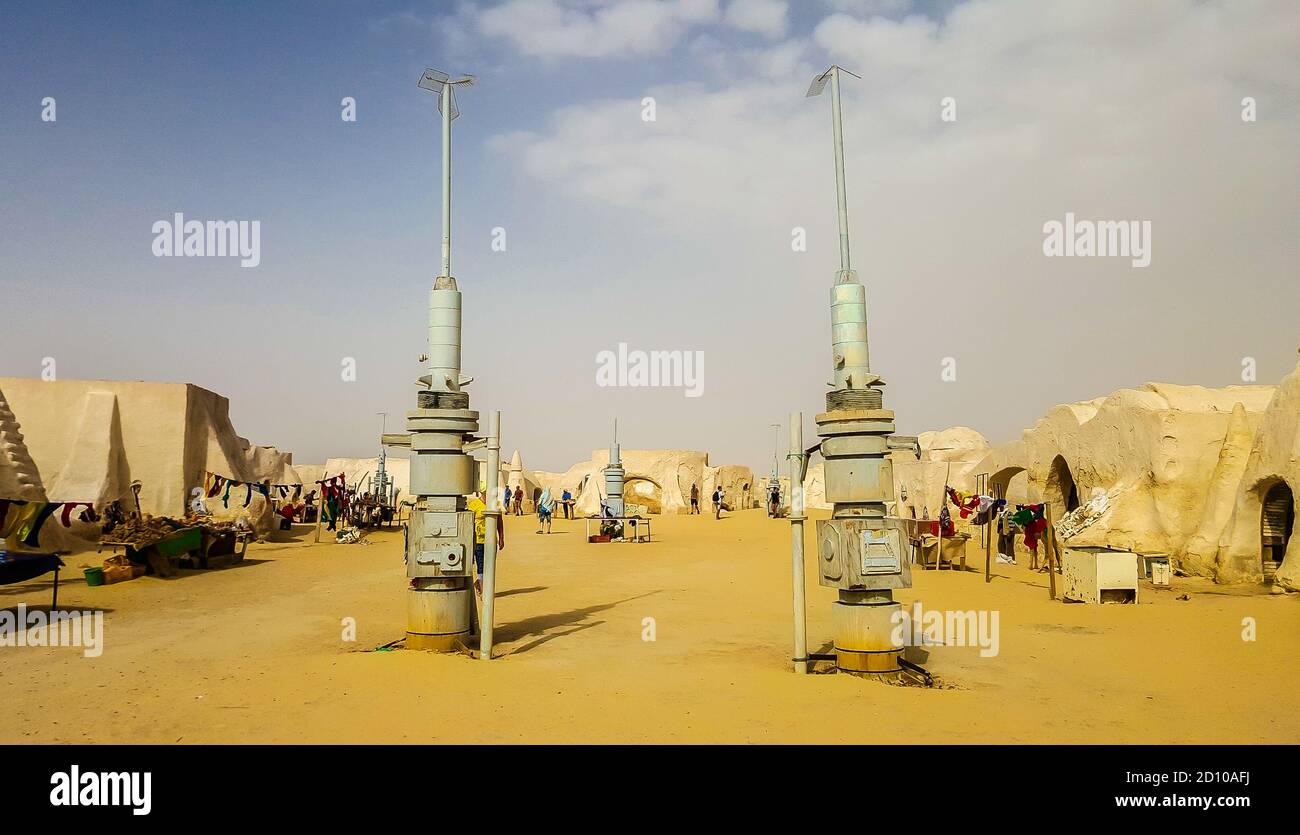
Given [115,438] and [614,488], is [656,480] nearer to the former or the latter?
[614,488]

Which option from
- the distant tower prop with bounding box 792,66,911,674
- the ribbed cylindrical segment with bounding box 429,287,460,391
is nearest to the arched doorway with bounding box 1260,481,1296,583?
the distant tower prop with bounding box 792,66,911,674

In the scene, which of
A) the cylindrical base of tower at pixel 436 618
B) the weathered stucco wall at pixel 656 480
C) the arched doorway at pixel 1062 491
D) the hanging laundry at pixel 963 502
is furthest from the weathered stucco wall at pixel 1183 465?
the weathered stucco wall at pixel 656 480

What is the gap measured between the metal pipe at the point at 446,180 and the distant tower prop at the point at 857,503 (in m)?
4.61

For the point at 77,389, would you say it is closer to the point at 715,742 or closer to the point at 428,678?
the point at 428,678

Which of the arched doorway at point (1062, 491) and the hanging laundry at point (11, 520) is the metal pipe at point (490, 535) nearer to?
the hanging laundry at point (11, 520)

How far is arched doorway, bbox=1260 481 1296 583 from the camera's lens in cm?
1423

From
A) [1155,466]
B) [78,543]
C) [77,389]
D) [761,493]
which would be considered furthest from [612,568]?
[761,493]

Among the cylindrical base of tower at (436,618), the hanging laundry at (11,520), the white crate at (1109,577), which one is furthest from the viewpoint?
the hanging laundry at (11,520)

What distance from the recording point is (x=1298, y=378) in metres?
13.7

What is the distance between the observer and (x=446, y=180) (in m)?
9.38

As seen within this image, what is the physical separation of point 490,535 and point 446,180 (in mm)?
4387

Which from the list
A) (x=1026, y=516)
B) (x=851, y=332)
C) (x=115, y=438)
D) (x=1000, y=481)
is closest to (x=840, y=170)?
(x=851, y=332)

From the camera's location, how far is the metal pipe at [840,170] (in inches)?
330

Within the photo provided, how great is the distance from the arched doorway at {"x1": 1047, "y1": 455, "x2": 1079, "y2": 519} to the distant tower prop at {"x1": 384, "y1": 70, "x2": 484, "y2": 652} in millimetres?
18896
